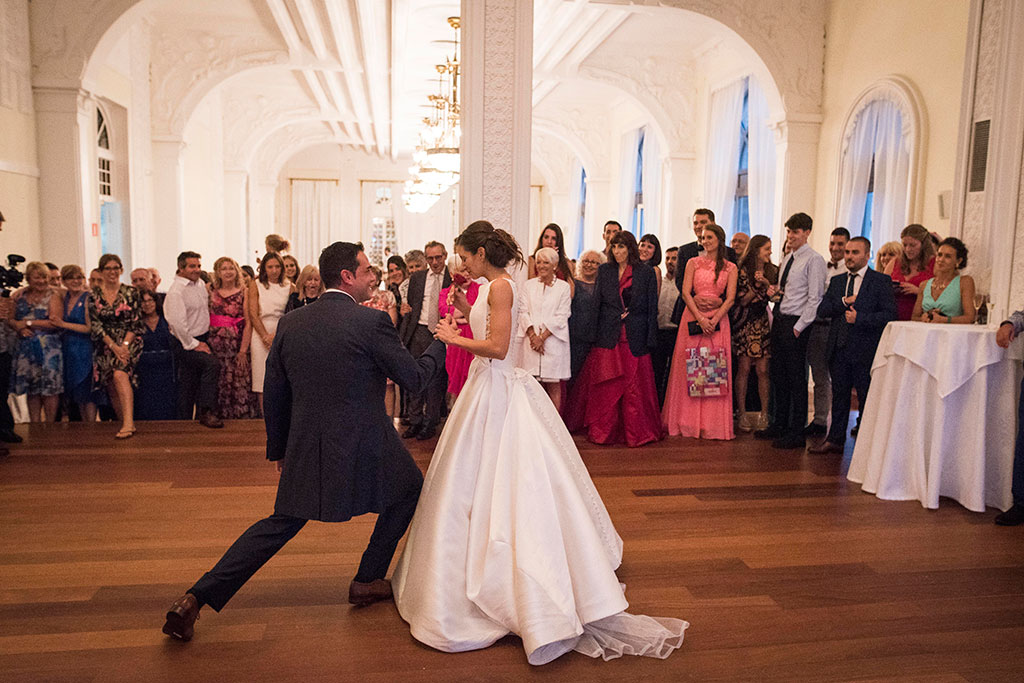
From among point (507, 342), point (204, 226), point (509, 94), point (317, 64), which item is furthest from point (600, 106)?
point (507, 342)

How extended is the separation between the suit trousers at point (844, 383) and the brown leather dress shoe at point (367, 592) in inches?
143

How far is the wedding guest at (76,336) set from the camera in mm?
5922

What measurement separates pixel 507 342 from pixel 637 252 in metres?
3.20

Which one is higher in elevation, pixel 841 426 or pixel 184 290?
pixel 184 290

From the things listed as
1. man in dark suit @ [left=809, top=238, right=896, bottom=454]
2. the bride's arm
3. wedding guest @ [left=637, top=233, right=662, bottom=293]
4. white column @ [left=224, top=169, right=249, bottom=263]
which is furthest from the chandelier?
the bride's arm

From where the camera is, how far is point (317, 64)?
441 inches

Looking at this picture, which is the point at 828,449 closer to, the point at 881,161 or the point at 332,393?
the point at 881,161

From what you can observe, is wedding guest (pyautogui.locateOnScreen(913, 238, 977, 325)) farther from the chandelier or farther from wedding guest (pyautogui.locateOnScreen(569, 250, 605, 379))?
the chandelier

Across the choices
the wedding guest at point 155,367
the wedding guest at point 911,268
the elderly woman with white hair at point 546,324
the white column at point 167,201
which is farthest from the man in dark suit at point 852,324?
the white column at point 167,201

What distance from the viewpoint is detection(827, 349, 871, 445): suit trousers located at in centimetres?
537

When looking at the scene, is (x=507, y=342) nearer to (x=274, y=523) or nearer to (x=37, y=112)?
(x=274, y=523)

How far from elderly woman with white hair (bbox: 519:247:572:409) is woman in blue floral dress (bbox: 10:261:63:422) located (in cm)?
344

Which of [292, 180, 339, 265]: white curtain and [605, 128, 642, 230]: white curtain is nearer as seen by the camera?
[605, 128, 642, 230]: white curtain

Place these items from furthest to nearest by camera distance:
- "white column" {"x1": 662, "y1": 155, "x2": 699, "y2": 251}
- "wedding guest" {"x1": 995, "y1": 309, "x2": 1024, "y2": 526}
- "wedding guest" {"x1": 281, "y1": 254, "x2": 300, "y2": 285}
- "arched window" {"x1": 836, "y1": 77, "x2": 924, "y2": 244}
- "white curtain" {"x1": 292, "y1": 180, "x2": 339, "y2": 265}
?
1. "white curtain" {"x1": 292, "y1": 180, "x2": 339, "y2": 265}
2. "white column" {"x1": 662, "y1": 155, "x2": 699, "y2": 251}
3. "arched window" {"x1": 836, "y1": 77, "x2": 924, "y2": 244}
4. "wedding guest" {"x1": 281, "y1": 254, "x2": 300, "y2": 285}
5. "wedding guest" {"x1": 995, "y1": 309, "x2": 1024, "y2": 526}
